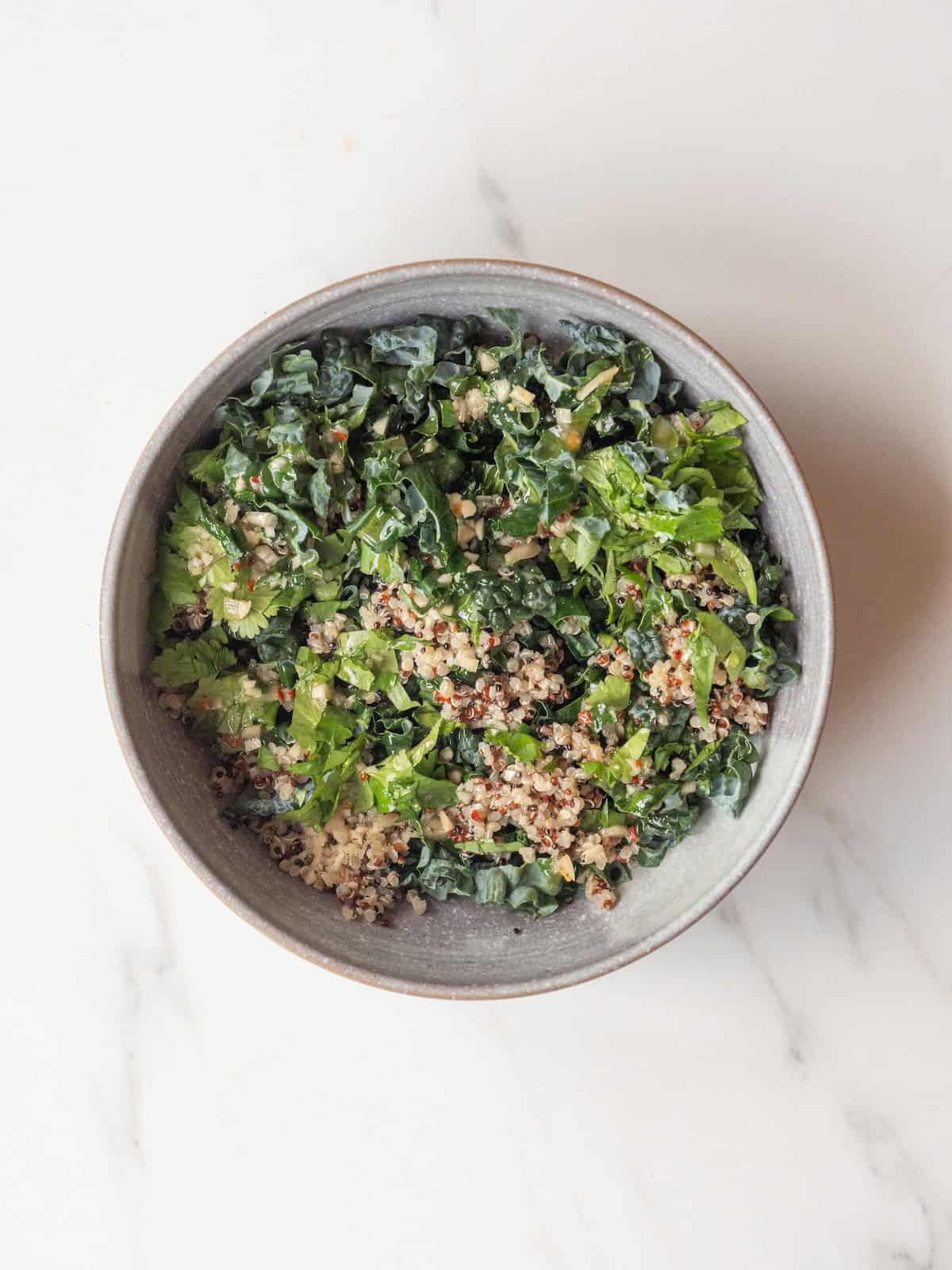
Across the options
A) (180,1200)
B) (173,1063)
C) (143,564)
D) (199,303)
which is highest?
(199,303)

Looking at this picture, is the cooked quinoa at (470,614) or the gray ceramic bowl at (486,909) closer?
the gray ceramic bowl at (486,909)

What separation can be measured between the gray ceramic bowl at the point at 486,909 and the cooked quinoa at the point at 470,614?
0.04 metres

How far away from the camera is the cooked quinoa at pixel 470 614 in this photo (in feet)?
6.69

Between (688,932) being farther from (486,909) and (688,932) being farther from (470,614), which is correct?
(470,614)

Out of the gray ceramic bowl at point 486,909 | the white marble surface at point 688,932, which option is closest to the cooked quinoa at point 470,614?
the gray ceramic bowl at point 486,909

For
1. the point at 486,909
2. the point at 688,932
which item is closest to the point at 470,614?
the point at 486,909

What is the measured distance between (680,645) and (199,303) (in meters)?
1.28

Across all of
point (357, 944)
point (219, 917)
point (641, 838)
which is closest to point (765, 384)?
point (641, 838)

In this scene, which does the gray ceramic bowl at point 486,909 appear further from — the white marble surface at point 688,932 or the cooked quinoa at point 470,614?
the white marble surface at point 688,932

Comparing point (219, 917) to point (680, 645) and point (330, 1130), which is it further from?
point (680, 645)

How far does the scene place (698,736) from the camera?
214cm

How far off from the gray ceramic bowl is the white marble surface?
35cm

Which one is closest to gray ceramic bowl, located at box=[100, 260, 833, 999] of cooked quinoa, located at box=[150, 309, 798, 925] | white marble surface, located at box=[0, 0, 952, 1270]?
cooked quinoa, located at box=[150, 309, 798, 925]

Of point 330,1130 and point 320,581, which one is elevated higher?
point 320,581
